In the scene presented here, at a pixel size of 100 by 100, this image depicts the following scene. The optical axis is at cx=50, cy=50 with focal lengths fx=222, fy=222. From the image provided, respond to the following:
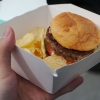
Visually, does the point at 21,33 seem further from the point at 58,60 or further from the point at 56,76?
the point at 56,76

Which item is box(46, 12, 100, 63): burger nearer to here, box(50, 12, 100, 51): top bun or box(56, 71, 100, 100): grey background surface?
box(50, 12, 100, 51): top bun

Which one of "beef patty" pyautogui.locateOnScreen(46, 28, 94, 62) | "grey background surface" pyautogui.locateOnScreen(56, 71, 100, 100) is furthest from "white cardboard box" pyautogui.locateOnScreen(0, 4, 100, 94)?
"grey background surface" pyautogui.locateOnScreen(56, 71, 100, 100)

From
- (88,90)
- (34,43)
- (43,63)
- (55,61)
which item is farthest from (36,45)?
(88,90)

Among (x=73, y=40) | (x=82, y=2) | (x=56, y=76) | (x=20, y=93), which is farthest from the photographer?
(x=82, y=2)

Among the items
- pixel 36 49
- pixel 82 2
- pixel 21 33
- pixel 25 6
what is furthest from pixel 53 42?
pixel 25 6

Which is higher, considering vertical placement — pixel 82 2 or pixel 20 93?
pixel 82 2

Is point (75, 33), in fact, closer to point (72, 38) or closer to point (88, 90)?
point (72, 38)

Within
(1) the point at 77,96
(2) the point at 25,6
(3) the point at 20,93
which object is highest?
(2) the point at 25,6
